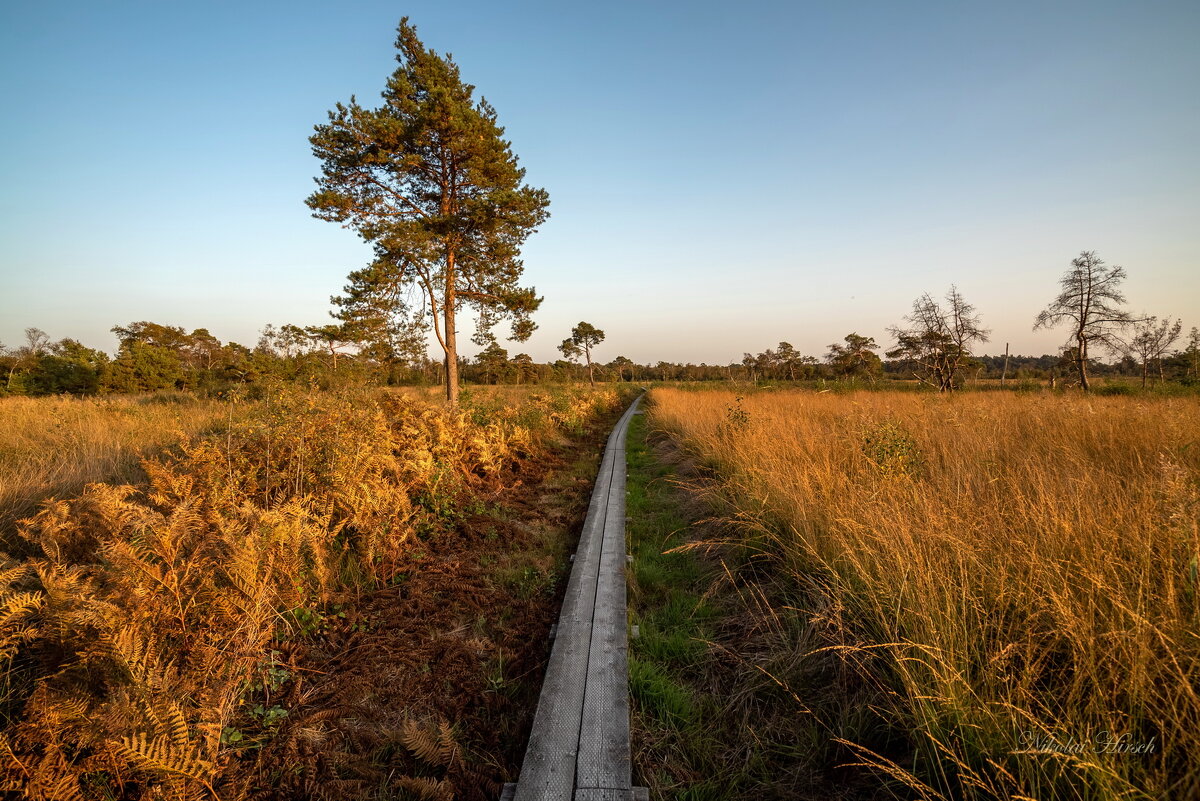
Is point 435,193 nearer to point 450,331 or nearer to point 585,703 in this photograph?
point 450,331

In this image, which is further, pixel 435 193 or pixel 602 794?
pixel 435 193

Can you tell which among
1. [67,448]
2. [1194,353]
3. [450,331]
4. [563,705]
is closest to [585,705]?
[563,705]

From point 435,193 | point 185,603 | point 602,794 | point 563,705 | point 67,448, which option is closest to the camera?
point 602,794

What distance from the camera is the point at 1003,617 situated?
6.42 ft

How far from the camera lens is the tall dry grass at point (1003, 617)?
142 cm

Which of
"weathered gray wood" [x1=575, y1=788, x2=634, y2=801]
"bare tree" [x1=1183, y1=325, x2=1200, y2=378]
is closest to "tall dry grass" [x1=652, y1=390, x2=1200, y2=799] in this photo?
"weathered gray wood" [x1=575, y1=788, x2=634, y2=801]

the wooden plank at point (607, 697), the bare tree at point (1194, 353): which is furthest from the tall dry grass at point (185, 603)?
the bare tree at point (1194, 353)

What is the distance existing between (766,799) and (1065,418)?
765cm

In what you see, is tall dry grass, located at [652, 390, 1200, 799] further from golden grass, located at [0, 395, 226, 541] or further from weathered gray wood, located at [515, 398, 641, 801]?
golden grass, located at [0, 395, 226, 541]

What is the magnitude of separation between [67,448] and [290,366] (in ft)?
11.9

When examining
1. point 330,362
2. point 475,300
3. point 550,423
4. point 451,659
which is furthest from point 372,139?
A: point 451,659

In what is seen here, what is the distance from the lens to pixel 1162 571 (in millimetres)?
1925

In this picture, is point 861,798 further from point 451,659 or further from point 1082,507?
point 1082,507

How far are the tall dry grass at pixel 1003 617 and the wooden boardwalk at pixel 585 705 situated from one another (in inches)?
36.7
